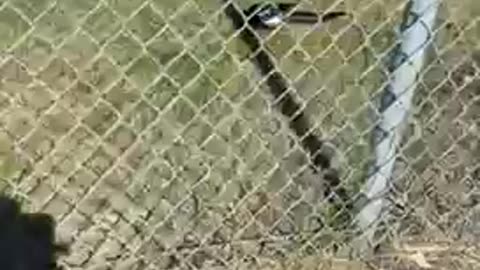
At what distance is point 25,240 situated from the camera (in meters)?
2.84

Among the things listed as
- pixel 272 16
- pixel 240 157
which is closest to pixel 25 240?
pixel 240 157

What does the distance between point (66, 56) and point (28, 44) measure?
0.50ft

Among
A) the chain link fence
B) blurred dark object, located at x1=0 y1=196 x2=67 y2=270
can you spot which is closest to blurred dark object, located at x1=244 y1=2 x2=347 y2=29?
the chain link fence

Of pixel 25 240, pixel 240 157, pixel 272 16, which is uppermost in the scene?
pixel 272 16

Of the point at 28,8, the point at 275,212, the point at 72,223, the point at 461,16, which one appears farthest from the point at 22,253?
the point at 461,16

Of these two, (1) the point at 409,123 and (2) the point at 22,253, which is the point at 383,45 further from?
(2) the point at 22,253

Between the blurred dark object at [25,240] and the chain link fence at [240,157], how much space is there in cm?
6

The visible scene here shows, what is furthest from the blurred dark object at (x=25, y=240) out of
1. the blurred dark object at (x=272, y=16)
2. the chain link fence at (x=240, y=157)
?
the blurred dark object at (x=272, y=16)

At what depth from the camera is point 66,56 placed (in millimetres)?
3904

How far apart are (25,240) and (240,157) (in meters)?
0.80

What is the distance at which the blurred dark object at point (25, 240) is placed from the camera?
2.81 metres

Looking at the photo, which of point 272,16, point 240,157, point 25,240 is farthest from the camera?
point 240,157

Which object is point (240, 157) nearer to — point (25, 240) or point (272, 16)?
point (272, 16)

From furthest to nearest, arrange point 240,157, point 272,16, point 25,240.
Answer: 1. point 240,157
2. point 272,16
3. point 25,240
